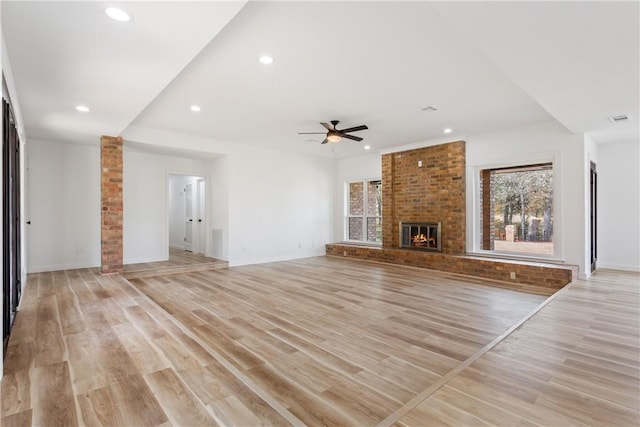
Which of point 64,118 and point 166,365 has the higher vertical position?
point 64,118

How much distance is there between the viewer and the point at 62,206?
20.8ft

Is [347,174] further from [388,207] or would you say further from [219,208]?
[219,208]

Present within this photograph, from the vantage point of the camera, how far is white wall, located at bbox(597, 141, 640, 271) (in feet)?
19.4

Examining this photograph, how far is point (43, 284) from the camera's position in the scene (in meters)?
5.00

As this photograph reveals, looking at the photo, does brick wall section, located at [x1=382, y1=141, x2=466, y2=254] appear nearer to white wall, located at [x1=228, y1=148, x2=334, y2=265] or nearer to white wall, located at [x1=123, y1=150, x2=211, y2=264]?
white wall, located at [x1=228, y1=148, x2=334, y2=265]

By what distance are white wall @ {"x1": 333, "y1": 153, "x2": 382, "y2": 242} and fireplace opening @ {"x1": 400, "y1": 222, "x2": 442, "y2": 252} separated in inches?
65.9

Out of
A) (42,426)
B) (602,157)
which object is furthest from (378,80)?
(602,157)

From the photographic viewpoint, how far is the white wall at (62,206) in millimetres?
6070

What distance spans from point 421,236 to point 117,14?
6.47m

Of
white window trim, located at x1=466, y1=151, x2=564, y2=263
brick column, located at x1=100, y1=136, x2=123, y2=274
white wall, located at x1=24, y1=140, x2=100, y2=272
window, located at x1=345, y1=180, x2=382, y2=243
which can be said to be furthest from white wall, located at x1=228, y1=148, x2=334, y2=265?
white window trim, located at x1=466, y1=151, x2=564, y2=263

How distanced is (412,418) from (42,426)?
1.98m

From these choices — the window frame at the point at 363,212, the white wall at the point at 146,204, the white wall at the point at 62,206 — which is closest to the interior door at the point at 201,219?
the white wall at the point at 146,204

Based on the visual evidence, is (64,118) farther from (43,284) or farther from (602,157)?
(602,157)

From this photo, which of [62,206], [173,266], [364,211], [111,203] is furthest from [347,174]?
[62,206]
